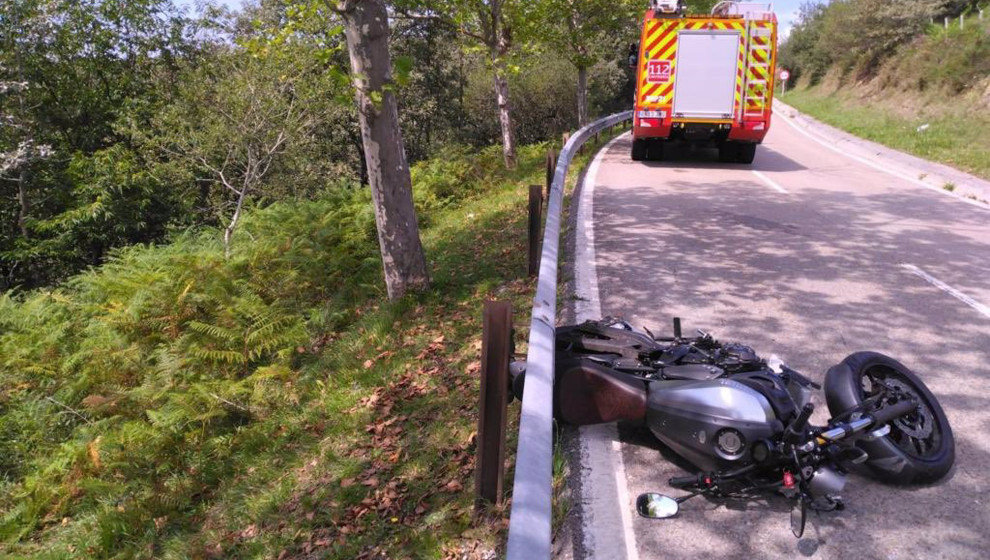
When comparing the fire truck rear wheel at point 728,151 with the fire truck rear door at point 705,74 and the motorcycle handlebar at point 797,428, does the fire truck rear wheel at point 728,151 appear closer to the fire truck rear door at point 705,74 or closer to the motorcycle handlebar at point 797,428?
the fire truck rear door at point 705,74

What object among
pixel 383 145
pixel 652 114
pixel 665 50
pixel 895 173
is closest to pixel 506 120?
pixel 652 114

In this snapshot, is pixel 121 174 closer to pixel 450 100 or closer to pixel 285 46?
pixel 285 46

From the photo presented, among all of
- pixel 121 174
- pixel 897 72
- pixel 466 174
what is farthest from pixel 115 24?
pixel 897 72

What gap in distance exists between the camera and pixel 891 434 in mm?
3246

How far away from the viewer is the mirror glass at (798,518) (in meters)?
2.70

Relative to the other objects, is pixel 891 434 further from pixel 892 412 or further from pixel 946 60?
pixel 946 60

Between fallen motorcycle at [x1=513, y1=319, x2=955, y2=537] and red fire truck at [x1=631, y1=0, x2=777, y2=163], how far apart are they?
32.8 feet

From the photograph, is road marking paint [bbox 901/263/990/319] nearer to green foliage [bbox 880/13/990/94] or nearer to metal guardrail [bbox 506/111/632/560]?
metal guardrail [bbox 506/111/632/560]

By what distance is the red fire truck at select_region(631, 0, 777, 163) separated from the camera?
12344 millimetres

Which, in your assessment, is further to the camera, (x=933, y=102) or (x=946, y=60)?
(x=946, y=60)

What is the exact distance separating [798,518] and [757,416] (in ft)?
1.62

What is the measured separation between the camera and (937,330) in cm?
491

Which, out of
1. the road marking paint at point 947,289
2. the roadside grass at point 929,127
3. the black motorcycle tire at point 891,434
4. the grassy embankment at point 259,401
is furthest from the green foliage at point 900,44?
the black motorcycle tire at point 891,434

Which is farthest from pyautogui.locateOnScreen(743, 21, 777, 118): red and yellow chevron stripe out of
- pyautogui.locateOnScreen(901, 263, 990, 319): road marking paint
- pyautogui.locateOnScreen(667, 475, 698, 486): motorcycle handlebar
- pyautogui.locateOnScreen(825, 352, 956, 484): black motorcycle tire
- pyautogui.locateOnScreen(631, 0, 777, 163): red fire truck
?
pyautogui.locateOnScreen(667, 475, 698, 486): motorcycle handlebar
